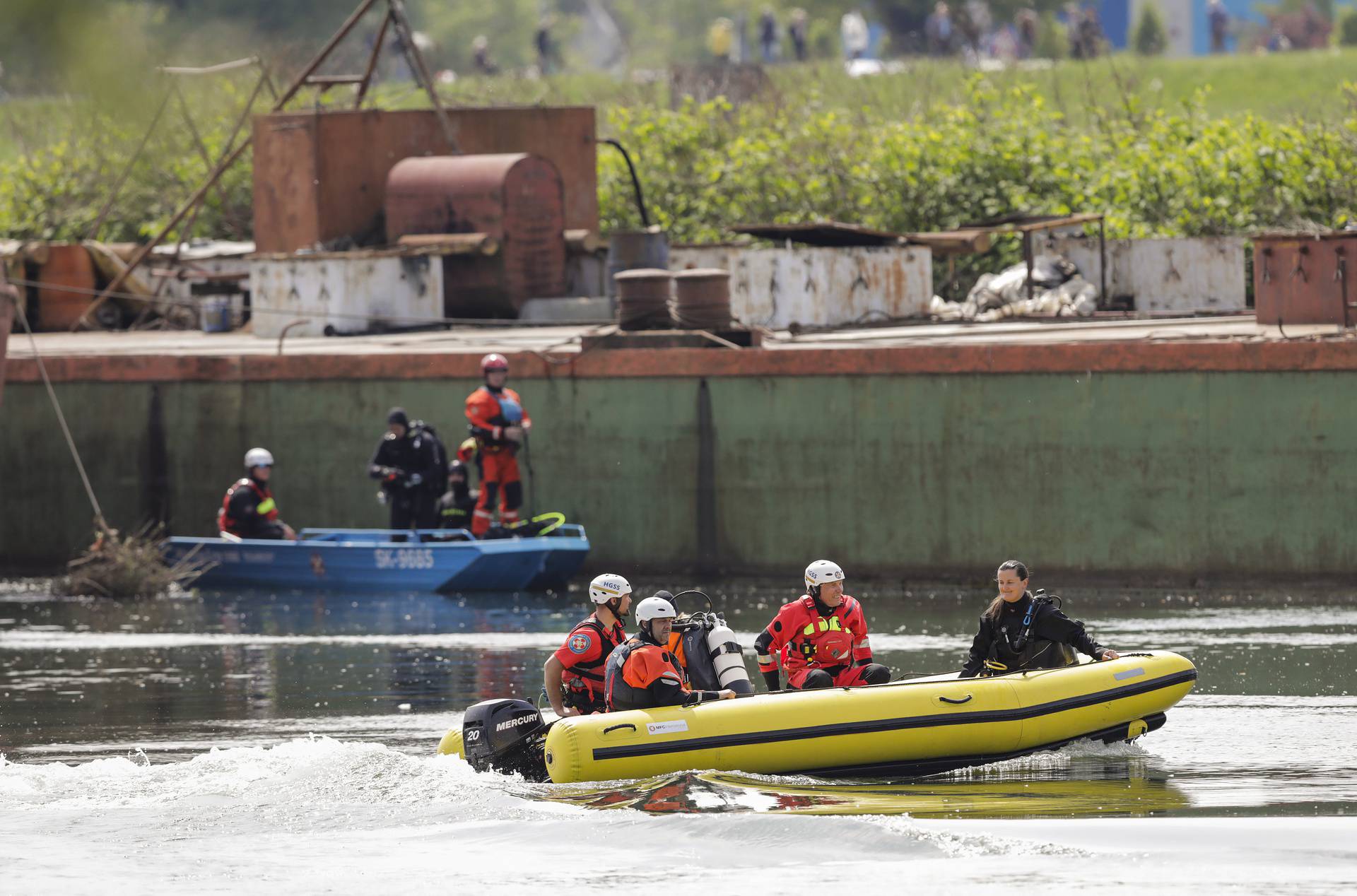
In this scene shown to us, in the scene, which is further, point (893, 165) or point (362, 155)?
point (893, 165)

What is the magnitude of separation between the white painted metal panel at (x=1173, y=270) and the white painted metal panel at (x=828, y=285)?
7.01 feet

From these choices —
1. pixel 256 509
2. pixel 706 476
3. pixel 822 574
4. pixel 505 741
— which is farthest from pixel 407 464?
pixel 505 741

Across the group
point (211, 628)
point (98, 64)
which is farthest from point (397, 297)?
point (98, 64)

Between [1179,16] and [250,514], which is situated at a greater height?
[1179,16]

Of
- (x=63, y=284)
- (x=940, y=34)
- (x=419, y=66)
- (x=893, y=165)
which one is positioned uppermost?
(x=940, y=34)

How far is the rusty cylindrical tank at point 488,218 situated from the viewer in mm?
27156

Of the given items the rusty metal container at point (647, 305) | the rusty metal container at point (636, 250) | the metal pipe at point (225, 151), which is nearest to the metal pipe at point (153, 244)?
the metal pipe at point (225, 151)

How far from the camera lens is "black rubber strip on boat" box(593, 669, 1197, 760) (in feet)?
39.4

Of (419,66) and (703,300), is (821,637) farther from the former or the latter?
(419,66)

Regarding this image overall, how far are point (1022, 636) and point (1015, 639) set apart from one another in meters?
0.06

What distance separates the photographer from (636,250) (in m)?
26.7

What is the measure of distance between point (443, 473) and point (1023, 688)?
1009 cm

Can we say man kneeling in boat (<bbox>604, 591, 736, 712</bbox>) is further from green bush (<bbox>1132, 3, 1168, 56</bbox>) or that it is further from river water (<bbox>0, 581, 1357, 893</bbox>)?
green bush (<bbox>1132, 3, 1168, 56</bbox>)

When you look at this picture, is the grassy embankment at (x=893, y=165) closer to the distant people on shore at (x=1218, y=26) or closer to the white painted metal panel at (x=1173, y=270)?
the white painted metal panel at (x=1173, y=270)
